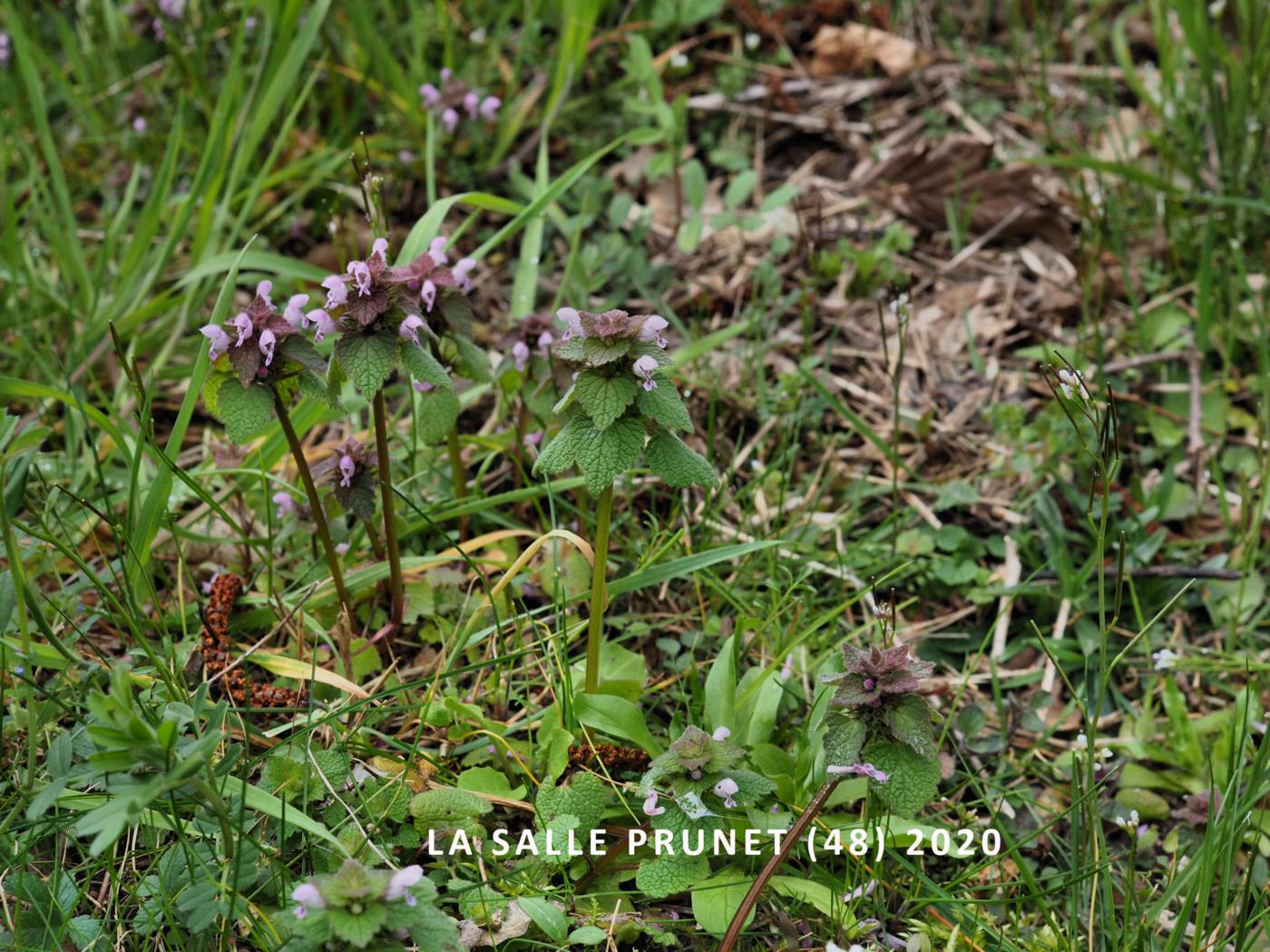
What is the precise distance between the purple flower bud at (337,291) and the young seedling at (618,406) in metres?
0.41

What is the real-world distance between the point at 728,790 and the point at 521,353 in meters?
1.16

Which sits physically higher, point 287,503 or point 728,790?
point 287,503

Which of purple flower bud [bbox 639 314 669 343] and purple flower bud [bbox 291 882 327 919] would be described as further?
purple flower bud [bbox 639 314 669 343]

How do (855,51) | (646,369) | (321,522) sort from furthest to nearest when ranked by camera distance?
(855,51) < (321,522) < (646,369)

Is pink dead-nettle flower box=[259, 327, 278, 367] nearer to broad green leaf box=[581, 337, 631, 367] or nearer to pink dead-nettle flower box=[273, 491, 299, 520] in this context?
broad green leaf box=[581, 337, 631, 367]

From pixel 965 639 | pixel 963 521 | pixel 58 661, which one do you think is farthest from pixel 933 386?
pixel 58 661

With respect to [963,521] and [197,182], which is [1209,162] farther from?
[197,182]

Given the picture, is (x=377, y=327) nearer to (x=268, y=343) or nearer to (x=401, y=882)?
(x=268, y=343)

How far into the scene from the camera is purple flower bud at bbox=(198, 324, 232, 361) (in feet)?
6.64

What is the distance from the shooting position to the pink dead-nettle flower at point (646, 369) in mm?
1852

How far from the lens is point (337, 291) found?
2041 mm

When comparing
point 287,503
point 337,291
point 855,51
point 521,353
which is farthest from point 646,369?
point 855,51

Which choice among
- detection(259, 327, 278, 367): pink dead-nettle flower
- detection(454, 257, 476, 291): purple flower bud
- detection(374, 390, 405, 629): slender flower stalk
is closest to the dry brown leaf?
detection(454, 257, 476, 291): purple flower bud

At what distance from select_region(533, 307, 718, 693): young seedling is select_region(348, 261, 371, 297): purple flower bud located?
15.1 inches
